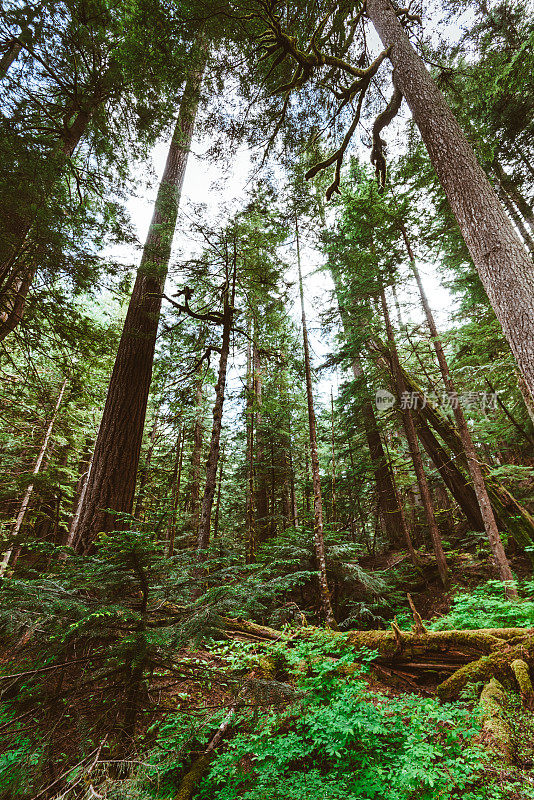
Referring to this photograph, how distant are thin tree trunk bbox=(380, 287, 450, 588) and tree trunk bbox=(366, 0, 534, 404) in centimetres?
468

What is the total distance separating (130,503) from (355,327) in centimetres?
934

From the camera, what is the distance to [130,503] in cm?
546

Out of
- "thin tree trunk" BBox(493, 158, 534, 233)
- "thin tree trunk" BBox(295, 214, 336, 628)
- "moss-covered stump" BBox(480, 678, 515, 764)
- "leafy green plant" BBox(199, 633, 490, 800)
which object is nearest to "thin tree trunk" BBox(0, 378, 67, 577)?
"thin tree trunk" BBox(295, 214, 336, 628)

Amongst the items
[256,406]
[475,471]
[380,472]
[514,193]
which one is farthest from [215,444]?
[514,193]

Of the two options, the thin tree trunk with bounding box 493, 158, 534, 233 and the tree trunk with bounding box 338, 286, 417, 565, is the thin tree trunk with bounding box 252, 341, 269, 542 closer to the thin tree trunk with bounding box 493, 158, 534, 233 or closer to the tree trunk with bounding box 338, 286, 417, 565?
the tree trunk with bounding box 338, 286, 417, 565

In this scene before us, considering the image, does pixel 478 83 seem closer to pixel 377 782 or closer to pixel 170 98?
pixel 170 98

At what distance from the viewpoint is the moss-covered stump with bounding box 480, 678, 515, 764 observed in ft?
8.90

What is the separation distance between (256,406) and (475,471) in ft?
18.3

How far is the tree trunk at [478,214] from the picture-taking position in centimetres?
384

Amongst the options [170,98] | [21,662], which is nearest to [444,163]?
[170,98]

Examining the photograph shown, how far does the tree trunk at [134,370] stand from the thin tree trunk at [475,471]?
6743mm

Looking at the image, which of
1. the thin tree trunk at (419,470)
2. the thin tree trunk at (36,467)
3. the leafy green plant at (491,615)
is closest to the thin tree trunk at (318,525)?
the leafy green plant at (491,615)

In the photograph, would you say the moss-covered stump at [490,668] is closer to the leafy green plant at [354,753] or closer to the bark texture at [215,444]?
the leafy green plant at [354,753]

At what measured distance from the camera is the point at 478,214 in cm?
444
